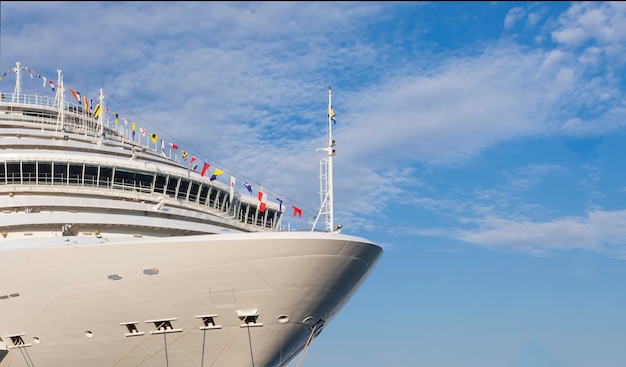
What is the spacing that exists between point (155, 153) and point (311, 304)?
14559 mm

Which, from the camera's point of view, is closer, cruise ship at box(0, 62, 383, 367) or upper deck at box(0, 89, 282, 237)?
cruise ship at box(0, 62, 383, 367)

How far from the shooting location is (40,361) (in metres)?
23.0

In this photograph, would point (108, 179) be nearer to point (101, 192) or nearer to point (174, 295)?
point (101, 192)

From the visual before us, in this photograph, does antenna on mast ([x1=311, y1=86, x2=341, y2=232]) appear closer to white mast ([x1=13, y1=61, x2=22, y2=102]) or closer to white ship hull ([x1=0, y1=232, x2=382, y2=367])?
white ship hull ([x1=0, y1=232, x2=382, y2=367])

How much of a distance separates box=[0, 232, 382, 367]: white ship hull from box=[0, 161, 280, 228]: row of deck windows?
4.95 m

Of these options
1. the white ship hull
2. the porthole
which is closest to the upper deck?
the white ship hull

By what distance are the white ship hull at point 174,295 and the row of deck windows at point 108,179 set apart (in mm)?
4953

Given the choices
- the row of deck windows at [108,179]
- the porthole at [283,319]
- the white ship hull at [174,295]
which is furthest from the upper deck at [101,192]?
the porthole at [283,319]

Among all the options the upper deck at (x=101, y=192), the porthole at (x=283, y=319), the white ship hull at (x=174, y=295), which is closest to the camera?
the white ship hull at (x=174, y=295)

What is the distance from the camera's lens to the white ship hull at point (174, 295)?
821 inches

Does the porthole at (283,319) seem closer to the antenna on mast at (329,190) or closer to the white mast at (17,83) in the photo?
the antenna on mast at (329,190)

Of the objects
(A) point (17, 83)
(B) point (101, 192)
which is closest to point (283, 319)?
(B) point (101, 192)

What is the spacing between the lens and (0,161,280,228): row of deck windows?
26.6 meters

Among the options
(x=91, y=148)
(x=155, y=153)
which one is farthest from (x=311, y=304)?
(x=155, y=153)
